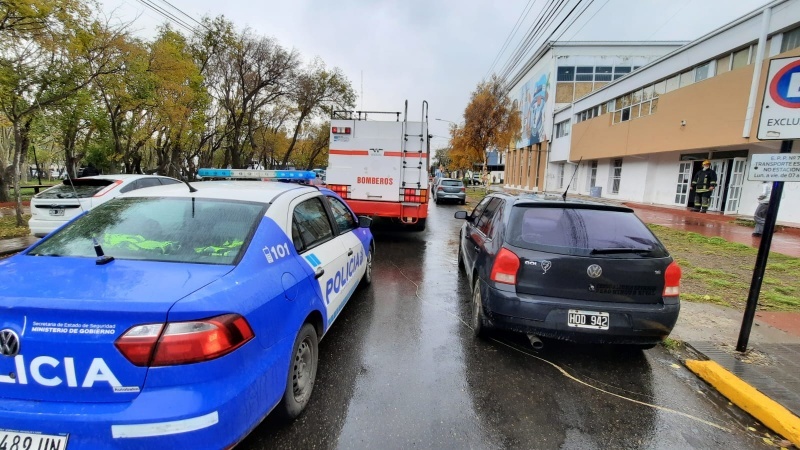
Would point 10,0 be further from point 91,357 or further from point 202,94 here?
point 202,94

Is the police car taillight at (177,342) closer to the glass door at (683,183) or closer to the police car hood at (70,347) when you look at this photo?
the police car hood at (70,347)

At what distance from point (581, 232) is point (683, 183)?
63.4 feet

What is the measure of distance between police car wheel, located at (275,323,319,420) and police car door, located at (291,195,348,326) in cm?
41

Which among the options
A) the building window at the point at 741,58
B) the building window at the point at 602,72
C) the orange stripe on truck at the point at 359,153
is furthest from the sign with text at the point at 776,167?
the building window at the point at 602,72

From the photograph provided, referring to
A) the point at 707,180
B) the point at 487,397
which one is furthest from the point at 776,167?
the point at 707,180

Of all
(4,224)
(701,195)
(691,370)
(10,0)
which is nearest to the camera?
(691,370)

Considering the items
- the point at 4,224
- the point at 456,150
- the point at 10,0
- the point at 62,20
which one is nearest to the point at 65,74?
the point at 62,20

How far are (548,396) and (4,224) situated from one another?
13562 millimetres

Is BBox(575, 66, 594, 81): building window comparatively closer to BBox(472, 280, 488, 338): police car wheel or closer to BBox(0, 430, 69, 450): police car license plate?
BBox(472, 280, 488, 338): police car wheel

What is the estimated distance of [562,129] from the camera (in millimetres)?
31578

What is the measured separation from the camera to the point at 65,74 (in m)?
9.59

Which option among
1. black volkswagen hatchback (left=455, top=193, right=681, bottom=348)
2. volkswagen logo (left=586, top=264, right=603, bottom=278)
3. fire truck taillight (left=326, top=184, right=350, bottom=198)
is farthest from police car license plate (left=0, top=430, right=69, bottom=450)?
fire truck taillight (left=326, top=184, right=350, bottom=198)

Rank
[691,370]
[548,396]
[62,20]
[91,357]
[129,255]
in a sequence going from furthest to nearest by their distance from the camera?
[62,20], [691,370], [548,396], [129,255], [91,357]

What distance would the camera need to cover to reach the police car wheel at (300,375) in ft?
8.15
